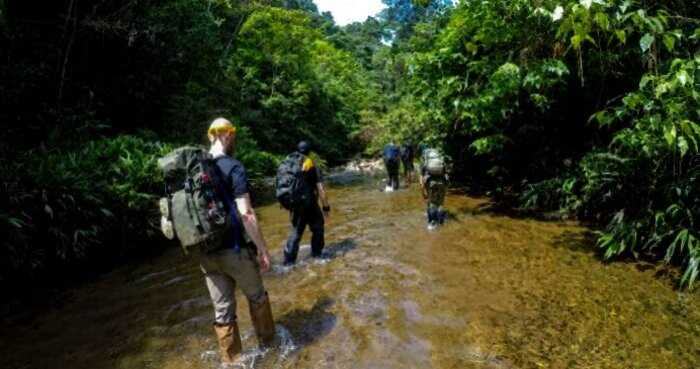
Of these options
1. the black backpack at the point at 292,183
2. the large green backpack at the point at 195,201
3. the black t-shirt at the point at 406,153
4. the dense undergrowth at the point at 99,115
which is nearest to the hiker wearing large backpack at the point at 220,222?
the large green backpack at the point at 195,201

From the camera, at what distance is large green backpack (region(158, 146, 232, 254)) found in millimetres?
3805

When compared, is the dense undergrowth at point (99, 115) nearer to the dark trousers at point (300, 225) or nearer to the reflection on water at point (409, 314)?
the reflection on water at point (409, 314)

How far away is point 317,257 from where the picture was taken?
7.43 m

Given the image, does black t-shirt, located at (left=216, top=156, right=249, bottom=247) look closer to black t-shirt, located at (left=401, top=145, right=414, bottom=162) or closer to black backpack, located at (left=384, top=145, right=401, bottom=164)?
black backpack, located at (left=384, top=145, right=401, bottom=164)

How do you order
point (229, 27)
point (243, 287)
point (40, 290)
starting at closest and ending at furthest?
point (243, 287), point (40, 290), point (229, 27)

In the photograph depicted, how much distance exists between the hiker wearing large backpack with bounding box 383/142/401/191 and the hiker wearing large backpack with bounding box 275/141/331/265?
24.8ft

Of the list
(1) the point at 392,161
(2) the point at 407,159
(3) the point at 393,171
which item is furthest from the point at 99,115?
(2) the point at 407,159

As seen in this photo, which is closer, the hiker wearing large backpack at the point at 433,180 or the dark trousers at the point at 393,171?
the hiker wearing large backpack at the point at 433,180

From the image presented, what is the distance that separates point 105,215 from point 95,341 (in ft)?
11.6

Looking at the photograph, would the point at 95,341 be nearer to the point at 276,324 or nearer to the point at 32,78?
the point at 276,324

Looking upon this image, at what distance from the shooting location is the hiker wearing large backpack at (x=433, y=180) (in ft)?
28.6

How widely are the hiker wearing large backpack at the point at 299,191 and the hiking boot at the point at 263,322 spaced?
7.93ft

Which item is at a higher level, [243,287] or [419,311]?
[243,287]

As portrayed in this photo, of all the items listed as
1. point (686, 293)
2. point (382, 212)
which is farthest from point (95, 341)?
point (382, 212)
